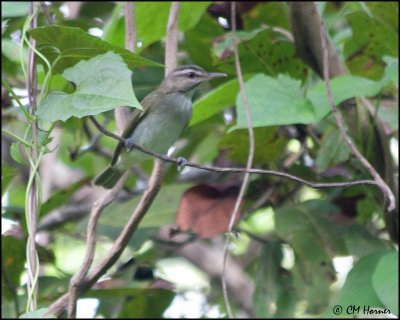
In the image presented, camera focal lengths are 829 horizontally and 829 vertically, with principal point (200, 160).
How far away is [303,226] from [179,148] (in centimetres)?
110

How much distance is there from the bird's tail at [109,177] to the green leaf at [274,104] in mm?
914

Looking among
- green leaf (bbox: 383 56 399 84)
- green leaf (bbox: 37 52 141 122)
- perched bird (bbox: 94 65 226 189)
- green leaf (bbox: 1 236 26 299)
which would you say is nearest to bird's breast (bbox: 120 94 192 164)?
perched bird (bbox: 94 65 226 189)

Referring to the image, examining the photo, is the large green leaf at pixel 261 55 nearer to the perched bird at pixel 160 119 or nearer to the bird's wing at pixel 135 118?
the perched bird at pixel 160 119

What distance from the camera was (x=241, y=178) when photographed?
3441 millimetres

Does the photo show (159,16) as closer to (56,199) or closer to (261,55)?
(261,55)

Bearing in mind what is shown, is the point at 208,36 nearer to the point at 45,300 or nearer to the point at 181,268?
the point at 45,300

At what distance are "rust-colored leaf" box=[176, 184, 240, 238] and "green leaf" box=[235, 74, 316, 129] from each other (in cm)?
57

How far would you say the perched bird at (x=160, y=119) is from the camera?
11.2ft

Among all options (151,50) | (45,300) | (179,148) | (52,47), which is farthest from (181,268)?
(52,47)

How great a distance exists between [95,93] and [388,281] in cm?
123

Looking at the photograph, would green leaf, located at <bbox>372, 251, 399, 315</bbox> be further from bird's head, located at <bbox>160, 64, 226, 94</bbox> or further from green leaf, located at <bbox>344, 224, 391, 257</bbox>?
bird's head, located at <bbox>160, 64, 226, 94</bbox>

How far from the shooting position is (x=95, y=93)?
2.00 m

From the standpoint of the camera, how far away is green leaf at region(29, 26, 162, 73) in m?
2.11

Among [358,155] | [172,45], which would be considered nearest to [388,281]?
[358,155]
